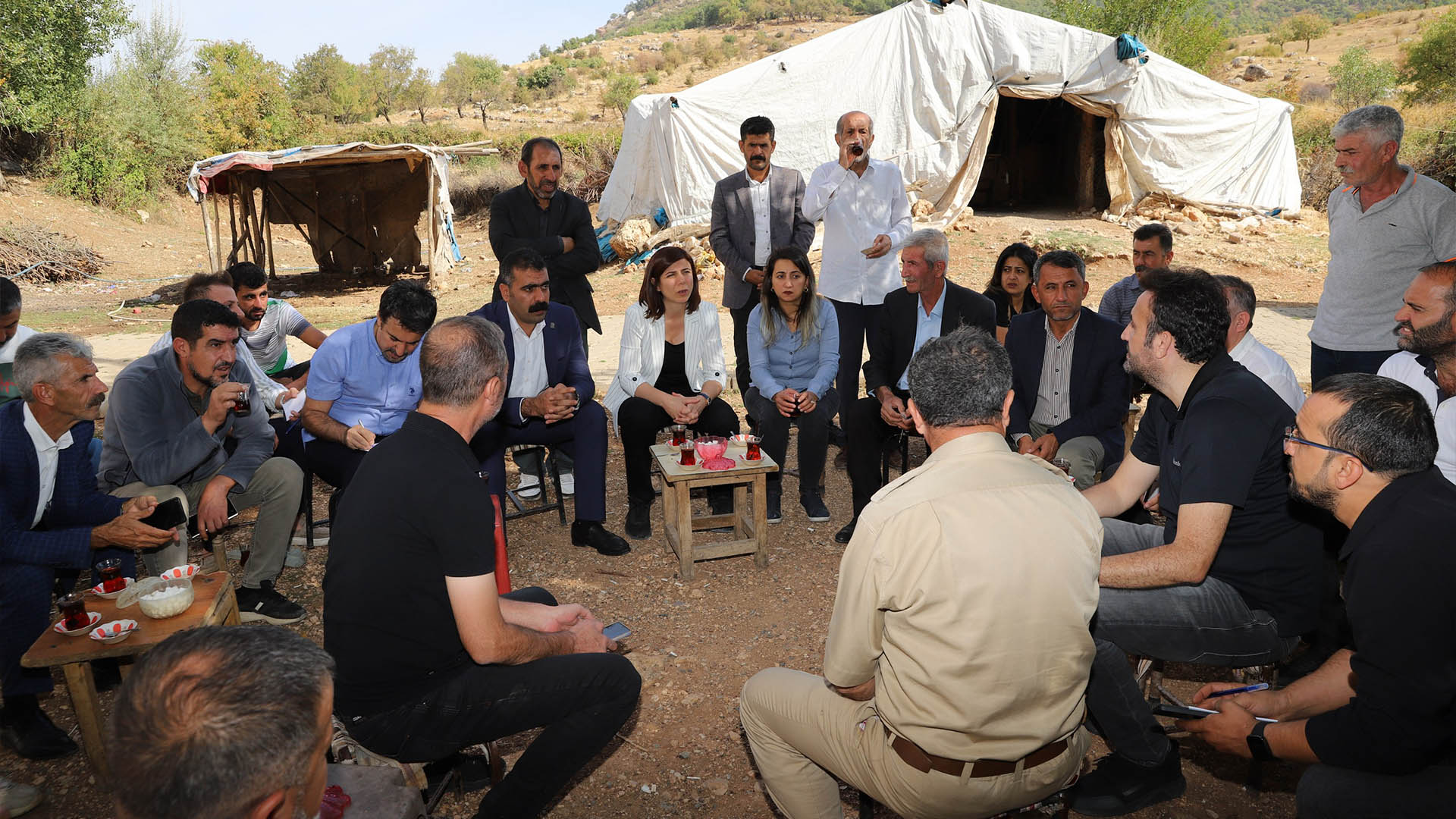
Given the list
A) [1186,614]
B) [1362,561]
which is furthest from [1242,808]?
[1362,561]

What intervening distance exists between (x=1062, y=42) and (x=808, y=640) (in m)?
15.0

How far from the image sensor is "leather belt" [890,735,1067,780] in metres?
2.19

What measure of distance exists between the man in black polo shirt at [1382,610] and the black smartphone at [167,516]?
4.54m

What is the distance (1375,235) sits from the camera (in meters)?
4.98

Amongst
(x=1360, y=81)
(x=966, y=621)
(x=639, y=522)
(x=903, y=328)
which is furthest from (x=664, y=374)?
(x=1360, y=81)

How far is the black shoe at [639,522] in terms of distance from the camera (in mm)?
5441

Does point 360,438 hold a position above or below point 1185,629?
above

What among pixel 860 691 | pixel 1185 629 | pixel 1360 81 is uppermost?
pixel 1360 81

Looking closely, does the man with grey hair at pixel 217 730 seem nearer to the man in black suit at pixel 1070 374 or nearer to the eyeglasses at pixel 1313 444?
the eyeglasses at pixel 1313 444

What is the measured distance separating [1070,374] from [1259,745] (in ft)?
9.61

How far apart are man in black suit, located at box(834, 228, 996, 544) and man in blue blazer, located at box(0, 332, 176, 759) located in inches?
150

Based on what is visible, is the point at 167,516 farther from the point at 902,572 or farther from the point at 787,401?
the point at 902,572

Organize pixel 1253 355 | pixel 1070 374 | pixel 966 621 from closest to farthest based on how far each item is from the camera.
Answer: pixel 966 621 → pixel 1253 355 → pixel 1070 374

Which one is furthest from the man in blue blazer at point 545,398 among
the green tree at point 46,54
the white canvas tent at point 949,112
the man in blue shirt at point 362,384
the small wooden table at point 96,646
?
the green tree at point 46,54
